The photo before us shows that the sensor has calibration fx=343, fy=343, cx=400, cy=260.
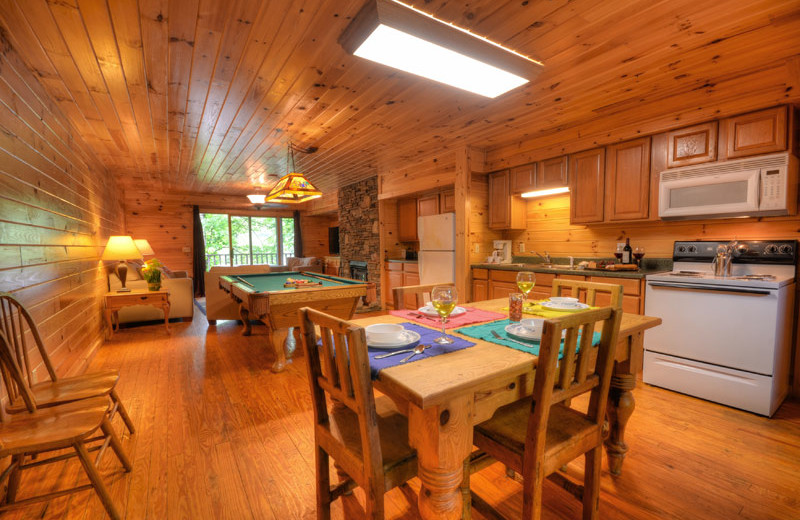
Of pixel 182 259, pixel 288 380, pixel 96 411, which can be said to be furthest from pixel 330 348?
pixel 182 259

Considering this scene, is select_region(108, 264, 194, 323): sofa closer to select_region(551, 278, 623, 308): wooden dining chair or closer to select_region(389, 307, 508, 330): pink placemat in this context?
select_region(389, 307, 508, 330): pink placemat

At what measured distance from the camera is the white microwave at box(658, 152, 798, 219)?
92.2 inches

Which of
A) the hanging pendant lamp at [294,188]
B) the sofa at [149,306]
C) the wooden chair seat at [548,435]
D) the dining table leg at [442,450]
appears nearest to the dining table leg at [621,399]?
the wooden chair seat at [548,435]

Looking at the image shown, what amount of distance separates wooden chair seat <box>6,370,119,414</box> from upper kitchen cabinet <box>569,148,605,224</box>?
153 inches

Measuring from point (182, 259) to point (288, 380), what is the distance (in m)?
6.68

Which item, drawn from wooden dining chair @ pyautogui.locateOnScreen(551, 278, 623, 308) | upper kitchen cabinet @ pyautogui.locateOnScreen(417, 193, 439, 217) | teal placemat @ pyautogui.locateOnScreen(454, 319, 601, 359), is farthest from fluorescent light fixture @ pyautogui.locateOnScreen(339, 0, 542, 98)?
upper kitchen cabinet @ pyautogui.locateOnScreen(417, 193, 439, 217)

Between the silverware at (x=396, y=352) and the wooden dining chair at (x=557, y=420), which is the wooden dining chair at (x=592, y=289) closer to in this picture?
the wooden dining chair at (x=557, y=420)

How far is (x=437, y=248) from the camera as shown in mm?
4637

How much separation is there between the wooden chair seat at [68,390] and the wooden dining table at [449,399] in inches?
61.2

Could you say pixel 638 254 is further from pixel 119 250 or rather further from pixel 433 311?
pixel 119 250

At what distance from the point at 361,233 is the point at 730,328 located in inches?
209

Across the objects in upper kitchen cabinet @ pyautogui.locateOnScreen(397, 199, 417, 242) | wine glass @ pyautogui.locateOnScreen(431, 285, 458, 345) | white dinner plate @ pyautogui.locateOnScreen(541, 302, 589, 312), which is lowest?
white dinner plate @ pyautogui.locateOnScreen(541, 302, 589, 312)

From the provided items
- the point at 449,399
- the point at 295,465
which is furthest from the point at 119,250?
the point at 449,399

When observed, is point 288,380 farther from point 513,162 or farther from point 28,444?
point 513,162
